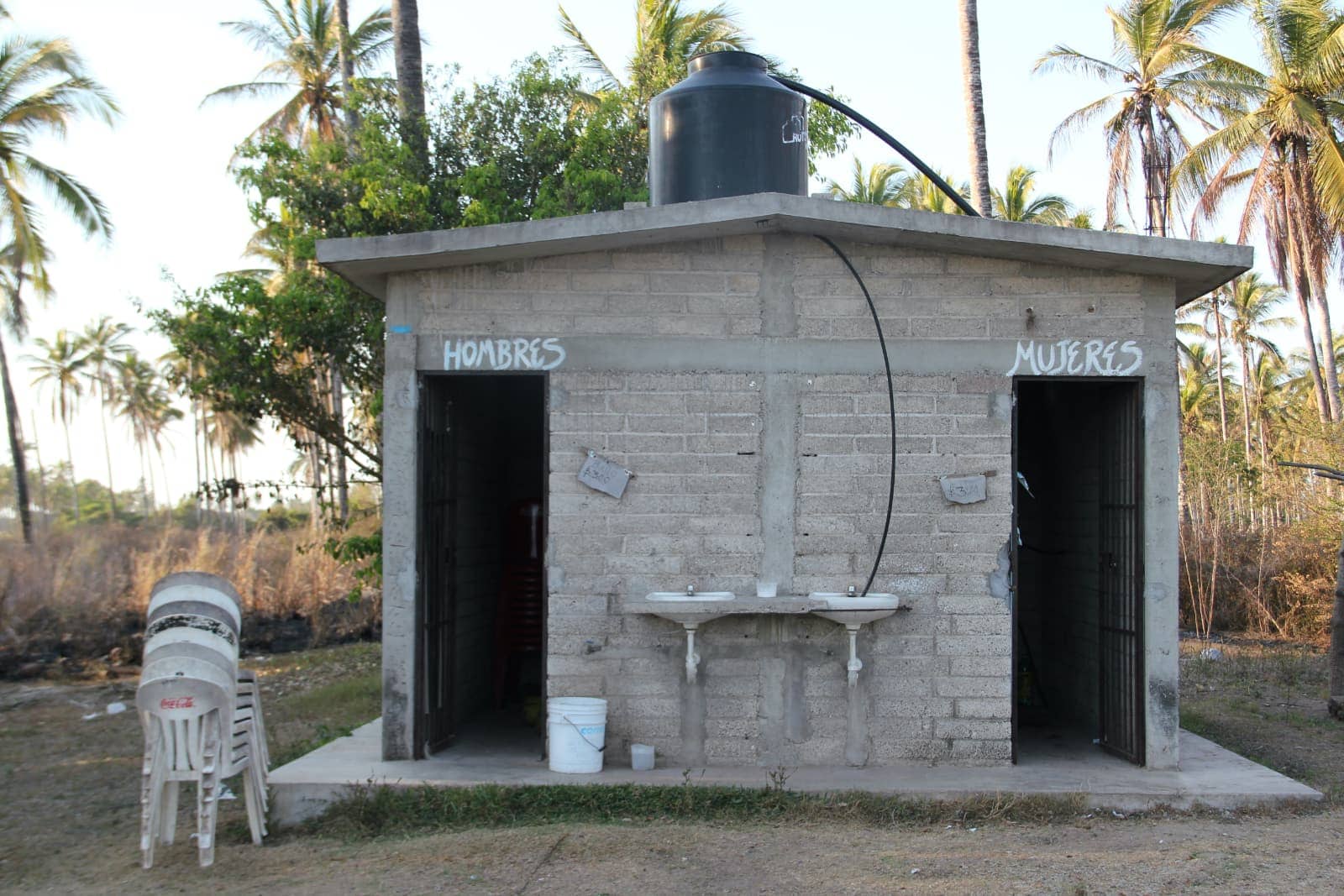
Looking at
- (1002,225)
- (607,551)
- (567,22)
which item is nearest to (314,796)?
(607,551)

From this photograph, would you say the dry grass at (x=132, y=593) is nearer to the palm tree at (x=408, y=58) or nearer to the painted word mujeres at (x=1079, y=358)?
the palm tree at (x=408, y=58)

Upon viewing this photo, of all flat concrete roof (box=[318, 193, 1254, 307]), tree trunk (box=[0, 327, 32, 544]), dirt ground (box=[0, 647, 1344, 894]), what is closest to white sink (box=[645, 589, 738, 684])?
dirt ground (box=[0, 647, 1344, 894])

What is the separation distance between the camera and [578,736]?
7258mm

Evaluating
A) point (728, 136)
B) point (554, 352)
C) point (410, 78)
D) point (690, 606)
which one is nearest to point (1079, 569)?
point (690, 606)

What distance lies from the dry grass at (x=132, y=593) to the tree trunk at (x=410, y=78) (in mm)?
5340

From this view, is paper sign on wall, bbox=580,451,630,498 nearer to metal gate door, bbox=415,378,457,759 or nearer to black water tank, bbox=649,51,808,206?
metal gate door, bbox=415,378,457,759

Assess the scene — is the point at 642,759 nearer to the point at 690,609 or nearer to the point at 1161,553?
the point at 690,609

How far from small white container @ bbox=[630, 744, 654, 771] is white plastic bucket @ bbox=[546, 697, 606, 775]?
21cm

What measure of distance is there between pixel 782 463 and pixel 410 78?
9507mm

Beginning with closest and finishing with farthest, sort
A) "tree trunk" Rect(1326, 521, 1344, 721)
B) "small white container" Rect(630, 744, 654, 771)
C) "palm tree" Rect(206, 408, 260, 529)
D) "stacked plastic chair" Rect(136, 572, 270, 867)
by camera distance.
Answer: "stacked plastic chair" Rect(136, 572, 270, 867)
"small white container" Rect(630, 744, 654, 771)
"tree trunk" Rect(1326, 521, 1344, 721)
"palm tree" Rect(206, 408, 260, 529)

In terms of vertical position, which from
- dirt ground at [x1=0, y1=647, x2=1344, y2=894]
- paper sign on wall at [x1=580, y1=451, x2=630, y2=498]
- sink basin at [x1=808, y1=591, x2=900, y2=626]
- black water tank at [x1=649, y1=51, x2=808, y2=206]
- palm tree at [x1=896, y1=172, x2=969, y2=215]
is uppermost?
palm tree at [x1=896, y1=172, x2=969, y2=215]

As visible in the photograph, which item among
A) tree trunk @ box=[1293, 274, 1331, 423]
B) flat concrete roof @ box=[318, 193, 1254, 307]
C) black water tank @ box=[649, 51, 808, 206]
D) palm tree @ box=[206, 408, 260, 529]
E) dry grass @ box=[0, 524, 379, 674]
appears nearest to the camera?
flat concrete roof @ box=[318, 193, 1254, 307]

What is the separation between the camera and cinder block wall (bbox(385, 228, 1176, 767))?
24.6ft

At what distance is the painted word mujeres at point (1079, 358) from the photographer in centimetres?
755
